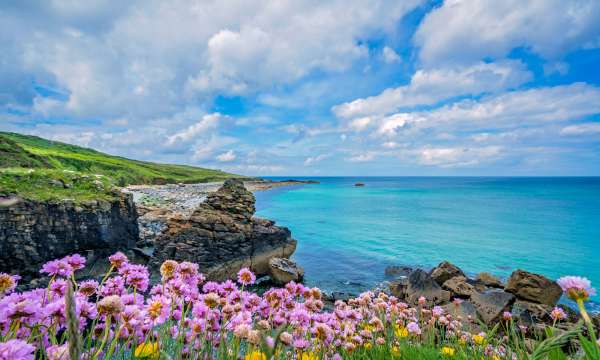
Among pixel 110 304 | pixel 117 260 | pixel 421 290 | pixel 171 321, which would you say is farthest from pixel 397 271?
pixel 110 304

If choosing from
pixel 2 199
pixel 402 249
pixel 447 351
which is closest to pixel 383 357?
pixel 447 351

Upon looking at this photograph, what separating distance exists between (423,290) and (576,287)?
1498 cm

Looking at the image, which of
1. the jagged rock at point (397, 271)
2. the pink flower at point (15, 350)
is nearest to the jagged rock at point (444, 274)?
the jagged rock at point (397, 271)

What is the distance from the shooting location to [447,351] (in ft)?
12.2

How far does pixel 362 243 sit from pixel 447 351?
98.1ft

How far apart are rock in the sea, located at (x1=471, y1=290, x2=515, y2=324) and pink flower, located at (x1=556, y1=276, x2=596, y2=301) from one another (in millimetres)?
12197

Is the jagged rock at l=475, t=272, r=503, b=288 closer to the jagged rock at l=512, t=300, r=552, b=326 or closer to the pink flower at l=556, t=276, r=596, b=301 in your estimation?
the jagged rock at l=512, t=300, r=552, b=326

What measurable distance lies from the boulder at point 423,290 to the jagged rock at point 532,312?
302 centimetres

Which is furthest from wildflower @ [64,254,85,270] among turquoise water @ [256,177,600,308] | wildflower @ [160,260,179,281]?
turquoise water @ [256,177,600,308]

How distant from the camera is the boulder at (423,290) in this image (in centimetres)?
1450

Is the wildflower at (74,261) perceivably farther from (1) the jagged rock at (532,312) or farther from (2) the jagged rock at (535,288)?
(2) the jagged rock at (535,288)

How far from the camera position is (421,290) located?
15.2 meters

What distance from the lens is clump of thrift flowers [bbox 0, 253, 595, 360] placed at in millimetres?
1959

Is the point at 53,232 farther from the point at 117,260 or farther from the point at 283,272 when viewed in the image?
the point at 117,260
